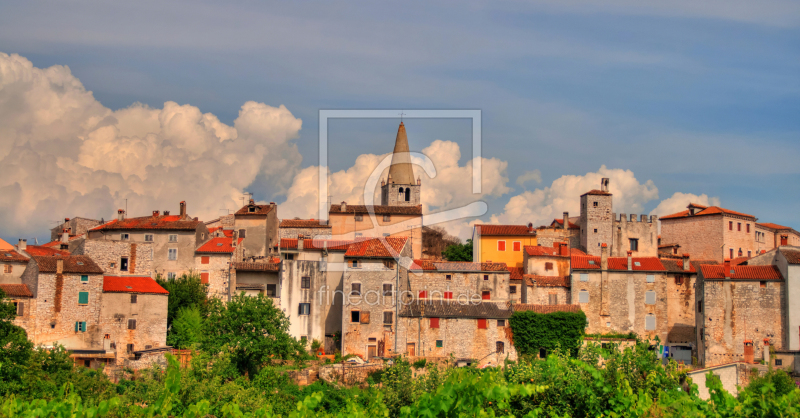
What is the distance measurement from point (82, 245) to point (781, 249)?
44586mm

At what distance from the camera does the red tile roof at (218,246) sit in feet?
149

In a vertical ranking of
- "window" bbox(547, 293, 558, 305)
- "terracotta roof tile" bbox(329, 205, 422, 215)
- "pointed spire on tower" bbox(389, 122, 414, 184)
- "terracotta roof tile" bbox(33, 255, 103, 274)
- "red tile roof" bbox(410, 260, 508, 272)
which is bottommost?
"window" bbox(547, 293, 558, 305)

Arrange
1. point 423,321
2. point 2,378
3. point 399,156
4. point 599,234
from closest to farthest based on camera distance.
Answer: point 2,378
point 423,321
point 599,234
point 399,156

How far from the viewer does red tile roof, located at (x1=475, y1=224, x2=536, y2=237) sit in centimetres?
5069

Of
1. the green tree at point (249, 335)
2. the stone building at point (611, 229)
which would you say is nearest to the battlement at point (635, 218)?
the stone building at point (611, 229)

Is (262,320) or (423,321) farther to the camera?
(423,321)

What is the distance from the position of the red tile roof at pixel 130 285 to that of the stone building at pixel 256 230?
9719mm

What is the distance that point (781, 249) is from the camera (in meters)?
41.0

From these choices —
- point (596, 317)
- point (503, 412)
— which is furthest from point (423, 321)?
point (503, 412)

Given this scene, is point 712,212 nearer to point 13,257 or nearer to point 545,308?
point 545,308

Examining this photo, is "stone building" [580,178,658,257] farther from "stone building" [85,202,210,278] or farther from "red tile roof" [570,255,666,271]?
"stone building" [85,202,210,278]

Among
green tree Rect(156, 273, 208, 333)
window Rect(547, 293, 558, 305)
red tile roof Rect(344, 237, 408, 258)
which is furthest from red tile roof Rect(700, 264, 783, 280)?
green tree Rect(156, 273, 208, 333)

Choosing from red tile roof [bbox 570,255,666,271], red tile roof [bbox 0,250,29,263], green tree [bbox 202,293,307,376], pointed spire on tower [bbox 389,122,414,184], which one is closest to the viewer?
Answer: green tree [bbox 202,293,307,376]

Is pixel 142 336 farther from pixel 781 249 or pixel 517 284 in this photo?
pixel 781 249
